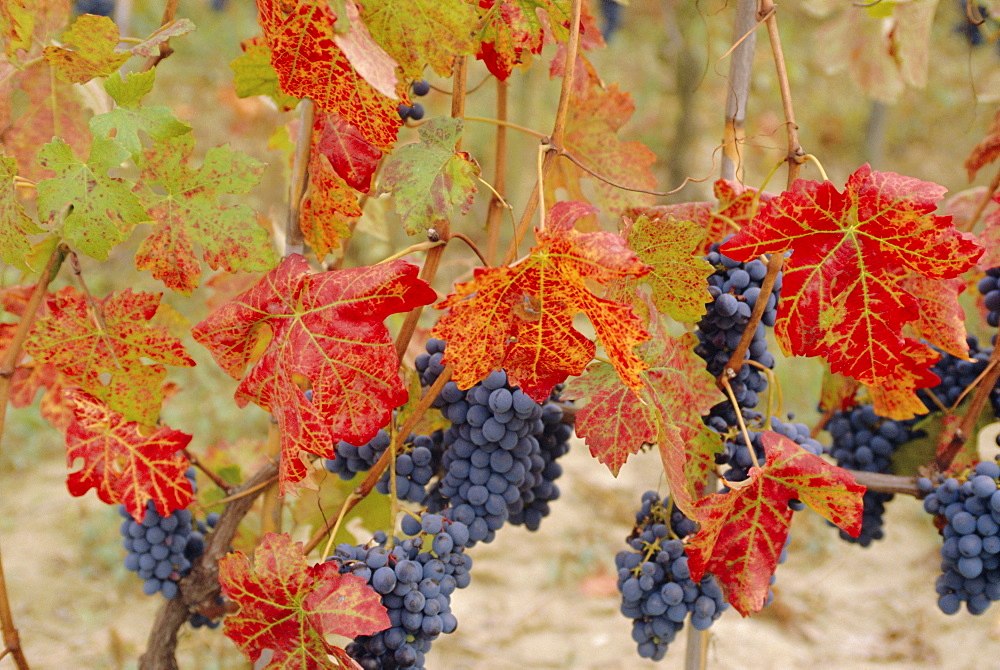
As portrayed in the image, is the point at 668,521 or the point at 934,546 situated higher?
the point at 934,546

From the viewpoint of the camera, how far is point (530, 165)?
4547mm

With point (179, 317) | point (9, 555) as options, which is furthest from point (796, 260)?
point (9, 555)

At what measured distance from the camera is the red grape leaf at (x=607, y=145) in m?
0.88

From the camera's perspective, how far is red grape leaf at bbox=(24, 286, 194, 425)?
0.73 meters

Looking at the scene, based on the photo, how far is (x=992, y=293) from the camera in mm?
847

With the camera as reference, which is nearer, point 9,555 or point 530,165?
point 9,555

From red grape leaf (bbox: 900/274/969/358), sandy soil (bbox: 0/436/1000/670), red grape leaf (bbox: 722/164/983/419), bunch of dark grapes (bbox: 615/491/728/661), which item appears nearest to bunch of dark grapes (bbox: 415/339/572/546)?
bunch of dark grapes (bbox: 615/491/728/661)

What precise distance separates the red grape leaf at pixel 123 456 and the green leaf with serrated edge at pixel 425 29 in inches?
16.1

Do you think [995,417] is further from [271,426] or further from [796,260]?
[271,426]

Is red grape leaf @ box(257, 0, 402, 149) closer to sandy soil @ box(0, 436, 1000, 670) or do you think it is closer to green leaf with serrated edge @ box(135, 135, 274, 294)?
green leaf with serrated edge @ box(135, 135, 274, 294)

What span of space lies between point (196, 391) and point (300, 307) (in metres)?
2.54

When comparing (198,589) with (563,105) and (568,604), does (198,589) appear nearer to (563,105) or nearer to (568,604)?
(563,105)

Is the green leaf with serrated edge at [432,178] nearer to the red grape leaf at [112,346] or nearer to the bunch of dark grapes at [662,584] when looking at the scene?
the red grape leaf at [112,346]

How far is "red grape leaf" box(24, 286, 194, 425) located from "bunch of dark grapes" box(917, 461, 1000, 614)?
2.54 ft
